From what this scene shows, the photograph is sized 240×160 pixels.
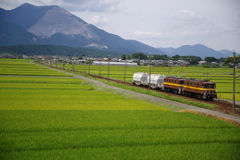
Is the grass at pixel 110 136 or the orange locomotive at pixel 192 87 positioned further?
the orange locomotive at pixel 192 87

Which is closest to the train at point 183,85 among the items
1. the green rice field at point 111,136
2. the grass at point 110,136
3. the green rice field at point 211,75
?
the green rice field at point 211,75

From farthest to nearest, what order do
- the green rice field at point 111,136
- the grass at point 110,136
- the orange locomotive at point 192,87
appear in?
the orange locomotive at point 192,87 < the grass at point 110,136 < the green rice field at point 111,136

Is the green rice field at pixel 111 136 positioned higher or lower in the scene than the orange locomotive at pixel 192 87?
lower

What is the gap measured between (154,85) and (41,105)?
122 ft

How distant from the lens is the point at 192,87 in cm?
5003

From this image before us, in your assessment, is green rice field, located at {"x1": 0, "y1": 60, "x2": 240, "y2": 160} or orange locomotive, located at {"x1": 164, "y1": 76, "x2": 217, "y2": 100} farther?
orange locomotive, located at {"x1": 164, "y1": 76, "x2": 217, "y2": 100}

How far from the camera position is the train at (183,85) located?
152 feet

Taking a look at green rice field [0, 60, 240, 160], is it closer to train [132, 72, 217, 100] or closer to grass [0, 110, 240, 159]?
grass [0, 110, 240, 159]

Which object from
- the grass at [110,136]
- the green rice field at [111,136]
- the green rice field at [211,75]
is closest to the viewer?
the green rice field at [111,136]

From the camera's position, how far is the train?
4643 cm

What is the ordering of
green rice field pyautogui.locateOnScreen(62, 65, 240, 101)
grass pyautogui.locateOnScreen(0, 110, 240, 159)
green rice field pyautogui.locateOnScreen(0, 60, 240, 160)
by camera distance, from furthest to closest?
1. green rice field pyautogui.locateOnScreen(62, 65, 240, 101)
2. grass pyautogui.locateOnScreen(0, 110, 240, 159)
3. green rice field pyautogui.locateOnScreen(0, 60, 240, 160)

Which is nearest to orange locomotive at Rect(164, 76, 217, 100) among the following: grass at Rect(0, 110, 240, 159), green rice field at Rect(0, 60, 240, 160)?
green rice field at Rect(0, 60, 240, 160)

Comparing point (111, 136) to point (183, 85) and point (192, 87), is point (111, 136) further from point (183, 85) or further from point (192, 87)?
point (183, 85)

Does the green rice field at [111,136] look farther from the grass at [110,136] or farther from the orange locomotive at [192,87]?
the orange locomotive at [192,87]
